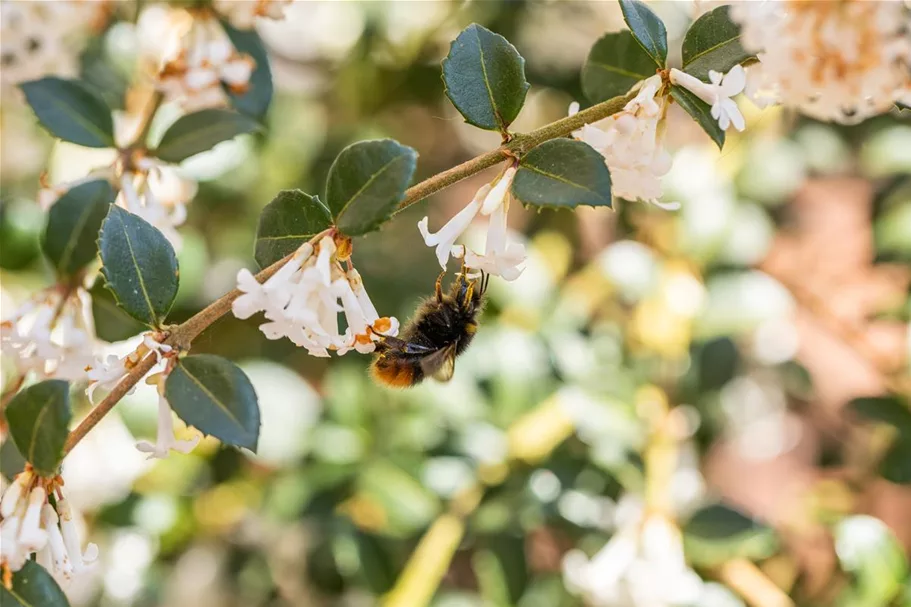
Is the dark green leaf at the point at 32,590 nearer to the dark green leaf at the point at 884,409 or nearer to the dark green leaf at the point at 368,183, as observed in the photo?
the dark green leaf at the point at 368,183

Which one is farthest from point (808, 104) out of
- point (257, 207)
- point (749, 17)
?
point (257, 207)

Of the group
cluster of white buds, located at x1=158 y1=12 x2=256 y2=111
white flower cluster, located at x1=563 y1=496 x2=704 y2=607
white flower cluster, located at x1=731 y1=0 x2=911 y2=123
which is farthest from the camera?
white flower cluster, located at x1=563 y1=496 x2=704 y2=607

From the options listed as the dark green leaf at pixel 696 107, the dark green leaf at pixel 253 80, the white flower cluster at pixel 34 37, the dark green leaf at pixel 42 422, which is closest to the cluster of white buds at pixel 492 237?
the dark green leaf at pixel 696 107

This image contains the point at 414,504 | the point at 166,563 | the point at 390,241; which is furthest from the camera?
the point at 390,241

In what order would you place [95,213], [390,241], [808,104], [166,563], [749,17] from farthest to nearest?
[390,241] < [166,563] < [95,213] < [808,104] < [749,17]

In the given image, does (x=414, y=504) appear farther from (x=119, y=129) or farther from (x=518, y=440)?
(x=119, y=129)

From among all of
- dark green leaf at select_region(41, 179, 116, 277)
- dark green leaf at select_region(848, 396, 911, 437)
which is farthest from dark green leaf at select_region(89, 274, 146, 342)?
dark green leaf at select_region(848, 396, 911, 437)

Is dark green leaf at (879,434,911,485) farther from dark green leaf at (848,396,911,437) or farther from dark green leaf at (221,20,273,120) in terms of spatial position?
dark green leaf at (221,20,273,120)
